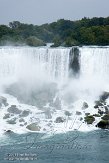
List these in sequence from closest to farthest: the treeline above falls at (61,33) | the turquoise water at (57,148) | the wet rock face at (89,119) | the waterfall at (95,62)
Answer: the turquoise water at (57,148), the wet rock face at (89,119), the waterfall at (95,62), the treeline above falls at (61,33)

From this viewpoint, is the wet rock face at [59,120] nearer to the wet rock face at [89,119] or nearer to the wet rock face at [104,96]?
the wet rock face at [89,119]

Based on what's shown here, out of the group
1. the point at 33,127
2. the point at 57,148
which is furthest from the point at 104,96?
the point at 57,148

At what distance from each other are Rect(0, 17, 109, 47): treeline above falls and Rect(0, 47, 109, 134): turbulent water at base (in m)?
12.5

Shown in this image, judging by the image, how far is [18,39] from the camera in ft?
217

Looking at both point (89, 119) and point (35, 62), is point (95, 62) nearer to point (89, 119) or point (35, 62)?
point (35, 62)

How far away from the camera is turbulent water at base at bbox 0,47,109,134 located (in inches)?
1700

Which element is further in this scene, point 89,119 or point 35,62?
point 35,62

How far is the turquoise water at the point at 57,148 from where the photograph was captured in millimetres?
31375

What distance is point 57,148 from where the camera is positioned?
3353 centimetres

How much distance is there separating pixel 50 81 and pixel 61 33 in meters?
28.6

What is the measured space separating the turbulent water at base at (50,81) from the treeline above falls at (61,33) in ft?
41.0

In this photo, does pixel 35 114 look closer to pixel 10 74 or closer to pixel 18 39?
pixel 10 74

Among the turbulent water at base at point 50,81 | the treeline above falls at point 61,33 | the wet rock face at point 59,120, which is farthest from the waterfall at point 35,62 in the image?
the treeline above falls at point 61,33

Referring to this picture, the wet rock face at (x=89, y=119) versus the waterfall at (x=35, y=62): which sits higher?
the waterfall at (x=35, y=62)
